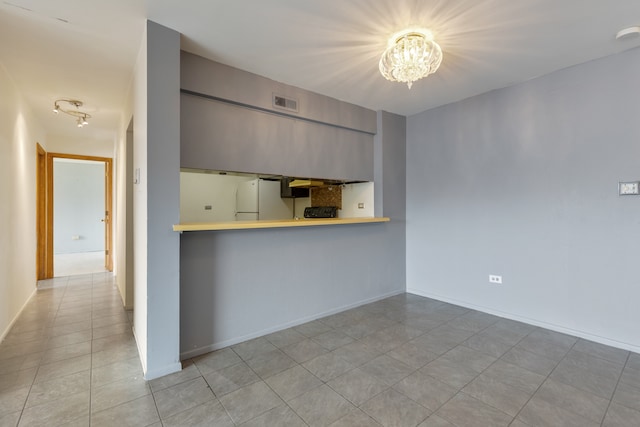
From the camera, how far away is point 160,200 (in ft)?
7.10

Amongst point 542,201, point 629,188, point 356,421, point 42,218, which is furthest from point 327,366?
point 42,218

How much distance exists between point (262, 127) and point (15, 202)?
2773 mm

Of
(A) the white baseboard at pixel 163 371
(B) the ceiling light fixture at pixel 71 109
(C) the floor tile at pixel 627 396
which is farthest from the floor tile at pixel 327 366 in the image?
(B) the ceiling light fixture at pixel 71 109

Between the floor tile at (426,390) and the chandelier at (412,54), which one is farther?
the chandelier at (412,54)

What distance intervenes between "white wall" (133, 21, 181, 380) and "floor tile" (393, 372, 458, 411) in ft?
5.55

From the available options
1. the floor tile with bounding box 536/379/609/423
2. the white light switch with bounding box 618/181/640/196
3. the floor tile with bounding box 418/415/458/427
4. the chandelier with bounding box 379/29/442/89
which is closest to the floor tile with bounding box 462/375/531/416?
the floor tile with bounding box 536/379/609/423

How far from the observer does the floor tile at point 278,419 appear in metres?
1.68

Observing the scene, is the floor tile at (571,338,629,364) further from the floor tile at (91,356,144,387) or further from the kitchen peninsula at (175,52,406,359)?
the floor tile at (91,356,144,387)

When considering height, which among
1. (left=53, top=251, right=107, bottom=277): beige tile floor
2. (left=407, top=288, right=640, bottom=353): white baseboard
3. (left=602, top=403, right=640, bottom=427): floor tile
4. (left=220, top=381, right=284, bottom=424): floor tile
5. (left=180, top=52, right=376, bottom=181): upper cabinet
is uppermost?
(left=180, top=52, right=376, bottom=181): upper cabinet

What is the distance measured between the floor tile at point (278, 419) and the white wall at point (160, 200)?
0.89 m

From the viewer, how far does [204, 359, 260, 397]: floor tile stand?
6.63 ft

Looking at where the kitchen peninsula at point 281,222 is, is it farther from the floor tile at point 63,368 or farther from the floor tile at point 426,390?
the floor tile at point 426,390

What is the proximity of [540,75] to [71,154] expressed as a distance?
7.11 m

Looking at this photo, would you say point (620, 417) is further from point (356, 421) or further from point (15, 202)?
point (15, 202)
